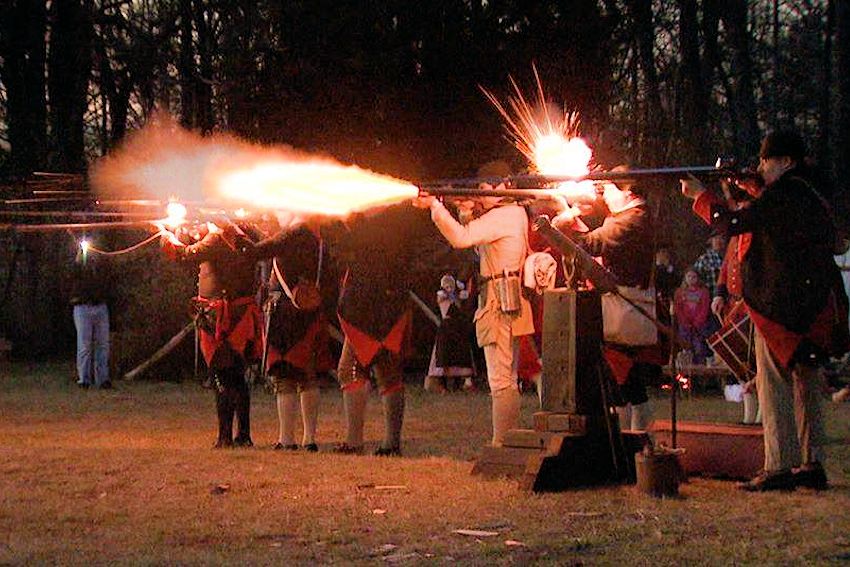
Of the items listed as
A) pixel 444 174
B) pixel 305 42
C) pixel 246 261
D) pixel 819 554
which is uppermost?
pixel 305 42

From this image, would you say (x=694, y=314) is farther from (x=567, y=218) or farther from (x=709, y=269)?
(x=567, y=218)

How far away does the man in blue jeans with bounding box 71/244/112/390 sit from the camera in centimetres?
1952

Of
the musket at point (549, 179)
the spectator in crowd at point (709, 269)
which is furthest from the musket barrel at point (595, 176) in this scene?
the spectator in crowd at point (709, 269)

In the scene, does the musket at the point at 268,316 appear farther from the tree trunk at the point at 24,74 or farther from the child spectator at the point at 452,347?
the tree trunk at the point at 24,74

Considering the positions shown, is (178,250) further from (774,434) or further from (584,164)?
(774,434)

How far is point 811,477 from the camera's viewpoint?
340 inches

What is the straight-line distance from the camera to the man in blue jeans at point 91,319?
19.5 metres

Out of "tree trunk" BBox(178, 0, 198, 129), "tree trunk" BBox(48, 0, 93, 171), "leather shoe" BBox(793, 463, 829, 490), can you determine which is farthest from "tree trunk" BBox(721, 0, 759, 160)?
"leather shoe" BBox(793, 463, 829, 490)

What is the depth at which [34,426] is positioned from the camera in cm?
1384

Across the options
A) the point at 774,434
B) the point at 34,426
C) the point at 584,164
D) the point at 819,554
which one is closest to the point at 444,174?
the point at 34,426

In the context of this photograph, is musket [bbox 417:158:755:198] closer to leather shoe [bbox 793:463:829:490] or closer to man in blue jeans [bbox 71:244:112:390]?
leather shoe [bbox 793:463:829:490]

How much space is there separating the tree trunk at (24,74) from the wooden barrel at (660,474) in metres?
21.6

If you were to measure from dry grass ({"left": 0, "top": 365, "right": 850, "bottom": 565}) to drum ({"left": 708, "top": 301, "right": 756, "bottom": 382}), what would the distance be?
2.93ft

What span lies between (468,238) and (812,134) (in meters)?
28.7
